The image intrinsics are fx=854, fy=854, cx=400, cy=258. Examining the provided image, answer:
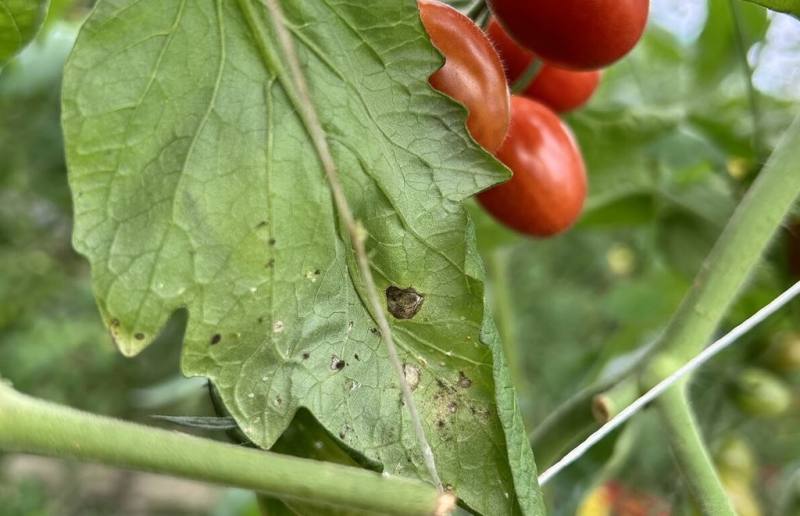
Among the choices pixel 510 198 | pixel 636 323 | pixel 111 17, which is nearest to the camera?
pixel 111 17

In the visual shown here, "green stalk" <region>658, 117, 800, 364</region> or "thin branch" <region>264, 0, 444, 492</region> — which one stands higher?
"thin branch" <region>264, 0, 444, 492</region>

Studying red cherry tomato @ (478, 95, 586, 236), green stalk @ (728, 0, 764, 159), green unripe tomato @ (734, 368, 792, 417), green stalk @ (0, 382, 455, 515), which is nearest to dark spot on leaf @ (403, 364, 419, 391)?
green stalk @ (0, 382, 455, 515)

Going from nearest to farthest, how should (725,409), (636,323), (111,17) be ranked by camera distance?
1. (111,17)
2. (725,409)
3. (636,323)

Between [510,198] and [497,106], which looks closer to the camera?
[497,106]

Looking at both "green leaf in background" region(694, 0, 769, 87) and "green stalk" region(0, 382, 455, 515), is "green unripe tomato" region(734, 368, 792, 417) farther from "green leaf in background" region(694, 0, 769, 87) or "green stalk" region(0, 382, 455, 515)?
"green stalk" region(0, 382, 455, 515)

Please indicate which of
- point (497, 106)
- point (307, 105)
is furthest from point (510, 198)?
point (307, 105)

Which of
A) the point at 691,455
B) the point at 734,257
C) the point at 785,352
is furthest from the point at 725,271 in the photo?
the point at 785,352

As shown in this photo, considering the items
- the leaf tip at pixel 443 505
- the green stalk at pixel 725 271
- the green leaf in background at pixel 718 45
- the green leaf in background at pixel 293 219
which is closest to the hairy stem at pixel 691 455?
the green stalk at pixel 725 271

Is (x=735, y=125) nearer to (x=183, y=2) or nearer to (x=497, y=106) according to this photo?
(x=497, y=106)
